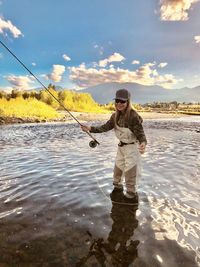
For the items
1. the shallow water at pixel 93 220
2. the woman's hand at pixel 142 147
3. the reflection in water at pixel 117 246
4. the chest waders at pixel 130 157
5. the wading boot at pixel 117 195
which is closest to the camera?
the reflection in water at pixel 117 246

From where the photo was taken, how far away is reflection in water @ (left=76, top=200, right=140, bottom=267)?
428cm

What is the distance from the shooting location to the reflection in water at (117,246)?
4281 mm

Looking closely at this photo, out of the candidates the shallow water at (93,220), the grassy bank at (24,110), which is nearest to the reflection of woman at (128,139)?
the shallow water at (93,220)

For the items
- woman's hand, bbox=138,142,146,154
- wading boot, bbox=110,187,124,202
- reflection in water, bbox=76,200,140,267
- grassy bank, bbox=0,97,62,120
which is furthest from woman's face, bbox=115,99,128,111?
grassy bank, bbox=0,97,62,120

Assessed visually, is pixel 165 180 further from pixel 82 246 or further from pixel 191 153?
pixel 191 153

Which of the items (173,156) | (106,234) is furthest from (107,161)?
(106,234)

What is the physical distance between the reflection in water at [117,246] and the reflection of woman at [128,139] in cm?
104

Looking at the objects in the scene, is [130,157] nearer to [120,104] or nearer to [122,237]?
[120,104]

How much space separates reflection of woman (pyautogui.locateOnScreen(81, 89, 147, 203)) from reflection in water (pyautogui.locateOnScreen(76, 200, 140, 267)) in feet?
3.40

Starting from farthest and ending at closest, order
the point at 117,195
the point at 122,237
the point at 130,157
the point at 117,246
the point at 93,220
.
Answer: the point at 117,195
the point at 130,157
the point at 93,220
the point at 122,237
the point at 117,246

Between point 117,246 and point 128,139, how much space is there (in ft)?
9.20

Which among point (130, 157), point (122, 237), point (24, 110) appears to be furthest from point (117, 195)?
point (24, 110)

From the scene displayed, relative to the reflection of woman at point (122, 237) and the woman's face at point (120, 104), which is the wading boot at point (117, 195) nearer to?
the reflection of woman at point (122, 237)

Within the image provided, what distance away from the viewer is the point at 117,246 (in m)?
4.71
